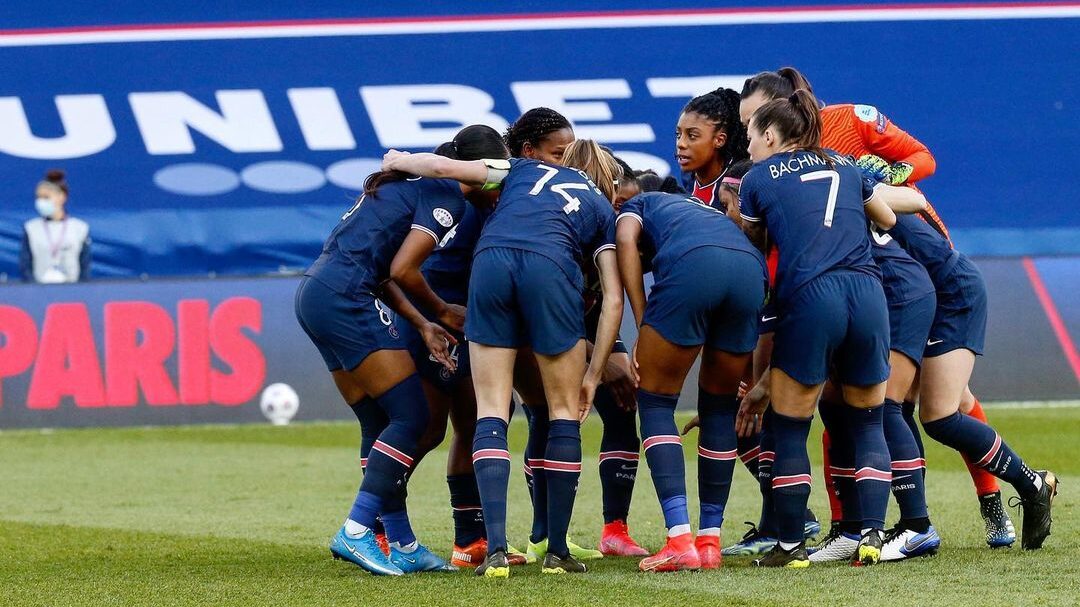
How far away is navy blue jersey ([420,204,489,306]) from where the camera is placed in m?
6.59

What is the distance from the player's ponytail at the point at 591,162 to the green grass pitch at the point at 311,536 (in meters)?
Answer: 1.52

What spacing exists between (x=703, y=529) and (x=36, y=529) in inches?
141

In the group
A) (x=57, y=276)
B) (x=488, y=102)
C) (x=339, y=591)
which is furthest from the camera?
(x=488, y=102)

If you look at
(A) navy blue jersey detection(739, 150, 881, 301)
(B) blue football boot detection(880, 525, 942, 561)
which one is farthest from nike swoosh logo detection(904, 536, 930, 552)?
(A) navy blue jersey detection(739, 150, 881, 301)

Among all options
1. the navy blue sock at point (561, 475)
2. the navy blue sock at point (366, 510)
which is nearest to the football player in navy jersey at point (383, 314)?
the navy blue sock at point (366, 510)

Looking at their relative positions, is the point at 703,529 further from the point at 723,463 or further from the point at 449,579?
the point at 449,579

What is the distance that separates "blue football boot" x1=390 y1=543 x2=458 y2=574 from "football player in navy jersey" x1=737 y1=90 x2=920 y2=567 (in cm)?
125

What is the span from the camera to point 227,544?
23.3 feet

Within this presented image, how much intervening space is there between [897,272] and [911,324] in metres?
0.22

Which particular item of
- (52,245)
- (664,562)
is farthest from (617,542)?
(52,245)

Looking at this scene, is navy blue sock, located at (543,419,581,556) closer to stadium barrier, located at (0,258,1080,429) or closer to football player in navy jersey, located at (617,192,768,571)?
football player in navy jersey, located at (617,192,768,571)

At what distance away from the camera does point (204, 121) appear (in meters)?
17.4

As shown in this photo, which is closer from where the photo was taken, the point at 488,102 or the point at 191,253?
the point at 191,253

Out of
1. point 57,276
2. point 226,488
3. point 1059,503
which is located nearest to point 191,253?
point 57,276
